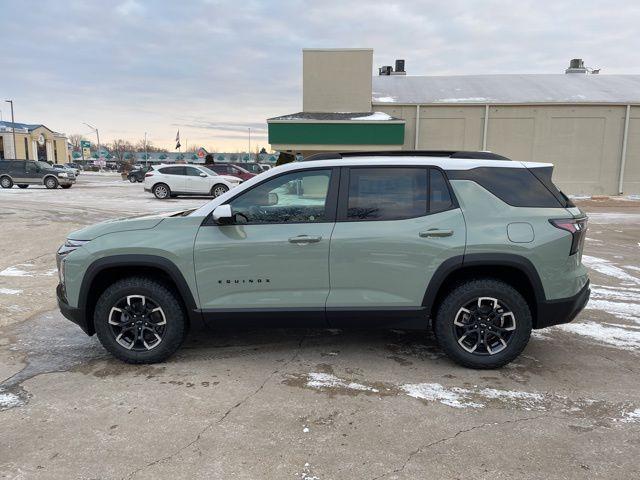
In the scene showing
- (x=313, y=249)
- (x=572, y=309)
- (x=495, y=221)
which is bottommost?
(x=572, y=309)

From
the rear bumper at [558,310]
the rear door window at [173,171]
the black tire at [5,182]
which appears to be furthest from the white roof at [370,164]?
the black tire at [5,182]

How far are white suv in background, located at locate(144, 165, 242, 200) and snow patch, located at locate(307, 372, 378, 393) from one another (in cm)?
1813

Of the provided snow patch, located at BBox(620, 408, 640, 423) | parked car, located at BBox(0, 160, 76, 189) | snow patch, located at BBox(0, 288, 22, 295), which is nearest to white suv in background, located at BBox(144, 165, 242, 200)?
parked car, located at BBox(0, 160, 76, 189)

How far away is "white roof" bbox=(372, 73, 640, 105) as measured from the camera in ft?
81.3

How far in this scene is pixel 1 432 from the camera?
10.6 ft

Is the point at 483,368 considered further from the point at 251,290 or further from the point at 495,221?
the point at 251,290

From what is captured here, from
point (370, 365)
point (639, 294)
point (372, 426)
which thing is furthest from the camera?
point (639, 294)

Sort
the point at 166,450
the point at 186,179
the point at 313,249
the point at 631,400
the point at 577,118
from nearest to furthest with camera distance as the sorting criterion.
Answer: the point at 166,450
the point at 631,400
the point at 313,249
the point at 186,179
the point at 577,118

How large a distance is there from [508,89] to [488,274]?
25.7m

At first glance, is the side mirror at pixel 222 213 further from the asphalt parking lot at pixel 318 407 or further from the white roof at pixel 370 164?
the asphalt parking lot at pixel 318 407

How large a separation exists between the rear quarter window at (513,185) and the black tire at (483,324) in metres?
0.71

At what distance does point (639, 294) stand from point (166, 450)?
248 inches

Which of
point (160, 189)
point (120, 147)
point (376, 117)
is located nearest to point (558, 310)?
point (376, 117)

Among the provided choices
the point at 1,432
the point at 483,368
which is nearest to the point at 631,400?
the point at 483,368
